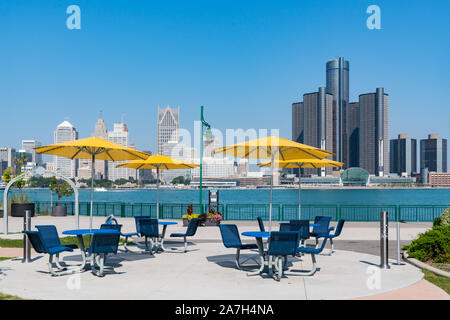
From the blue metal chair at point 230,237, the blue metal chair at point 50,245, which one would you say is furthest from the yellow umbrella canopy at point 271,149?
the blue metal chair at point 50,245

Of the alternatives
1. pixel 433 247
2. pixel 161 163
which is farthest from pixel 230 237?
pixel 161 163

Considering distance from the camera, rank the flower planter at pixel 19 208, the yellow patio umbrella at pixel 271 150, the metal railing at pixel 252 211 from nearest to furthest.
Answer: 1. the yellow patio umbrella at pixel 271 150
2. the metal railing at pixel 252 211
3. the flower planter at pixel 19 208

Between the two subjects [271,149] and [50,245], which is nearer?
[50,245]

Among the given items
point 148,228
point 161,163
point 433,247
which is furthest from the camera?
point 161,163

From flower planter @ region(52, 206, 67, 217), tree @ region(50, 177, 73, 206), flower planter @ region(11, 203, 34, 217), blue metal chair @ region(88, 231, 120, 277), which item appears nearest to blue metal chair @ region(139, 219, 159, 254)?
blue metal chair @ region(88, 231, 120, 277)

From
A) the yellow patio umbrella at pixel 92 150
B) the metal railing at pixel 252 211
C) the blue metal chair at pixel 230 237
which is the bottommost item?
the metal railing at pixel 252 211

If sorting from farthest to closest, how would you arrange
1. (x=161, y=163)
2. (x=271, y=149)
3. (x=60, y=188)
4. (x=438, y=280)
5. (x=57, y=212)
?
(x=60, y=188)
(x=57, y=212)
(x=161, y=163)
(x=271, y=149)
(x=438, y=280)


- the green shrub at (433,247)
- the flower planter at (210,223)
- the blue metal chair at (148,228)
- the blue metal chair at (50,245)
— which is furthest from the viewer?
the flower planter at (210,223)

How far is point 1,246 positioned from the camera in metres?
13.8

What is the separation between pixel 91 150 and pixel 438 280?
9.03 m

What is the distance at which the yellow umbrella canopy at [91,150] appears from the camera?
11.5 metres

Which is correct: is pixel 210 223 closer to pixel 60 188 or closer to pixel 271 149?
pixel 271 149

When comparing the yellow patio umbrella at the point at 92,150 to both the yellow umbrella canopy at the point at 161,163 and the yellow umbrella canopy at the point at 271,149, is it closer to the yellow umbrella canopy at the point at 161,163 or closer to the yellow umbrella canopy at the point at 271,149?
the yellow umbrella canopy at the point at 161,163

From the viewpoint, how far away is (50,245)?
375 inches
